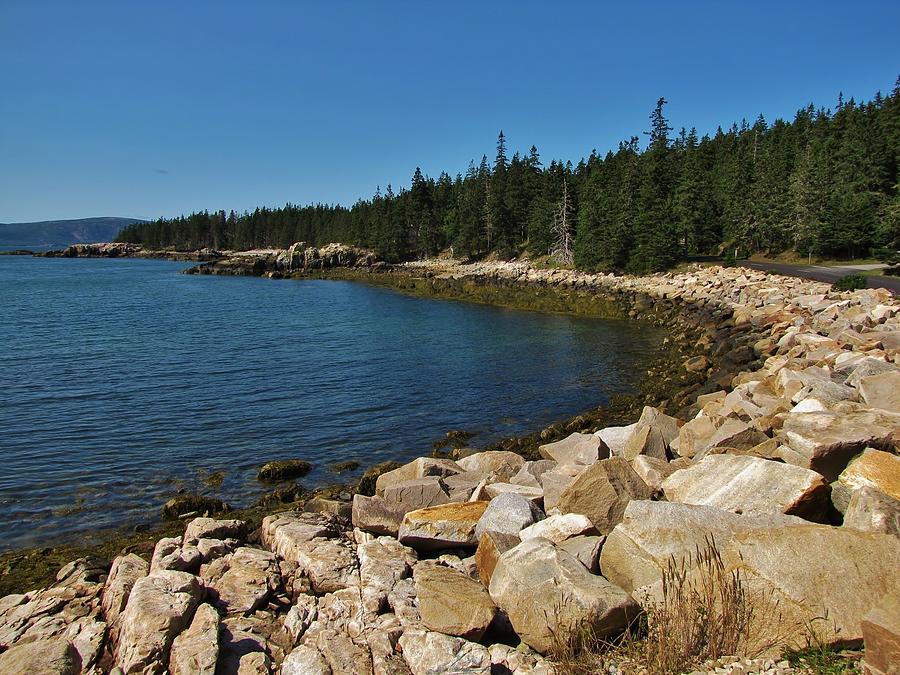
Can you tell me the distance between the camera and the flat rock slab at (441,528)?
7.74 meters

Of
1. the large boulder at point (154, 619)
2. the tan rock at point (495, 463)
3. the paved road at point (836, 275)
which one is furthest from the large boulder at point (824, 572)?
the paved road at point (836, 275)

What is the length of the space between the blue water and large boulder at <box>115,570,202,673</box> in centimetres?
624

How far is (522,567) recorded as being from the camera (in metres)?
5.79

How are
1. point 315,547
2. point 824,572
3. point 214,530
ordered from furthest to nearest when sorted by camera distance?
point 214,530, point 315,547, point 824,572

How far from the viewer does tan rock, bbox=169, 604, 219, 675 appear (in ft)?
17.1

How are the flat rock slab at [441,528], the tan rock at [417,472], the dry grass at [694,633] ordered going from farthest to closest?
the tan rock at [417,472] < the flat rock slab at [441,528] < the dry grass at [694,633]

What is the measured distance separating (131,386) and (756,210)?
6623 cm

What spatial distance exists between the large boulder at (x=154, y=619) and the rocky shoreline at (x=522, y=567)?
0.06 ft

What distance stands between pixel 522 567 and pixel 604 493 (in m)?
1.80

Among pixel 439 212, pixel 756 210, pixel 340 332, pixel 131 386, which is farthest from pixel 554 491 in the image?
pixel 439 212

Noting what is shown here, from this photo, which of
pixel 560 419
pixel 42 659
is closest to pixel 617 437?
pixel 560 419

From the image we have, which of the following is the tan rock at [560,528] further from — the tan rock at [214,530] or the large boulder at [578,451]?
the tan rock at [214,530]

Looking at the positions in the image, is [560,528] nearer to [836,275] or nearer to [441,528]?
[441,528]

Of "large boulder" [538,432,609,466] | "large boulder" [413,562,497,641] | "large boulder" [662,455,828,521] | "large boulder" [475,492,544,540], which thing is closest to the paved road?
"large boulder" [538,432,609,466]
